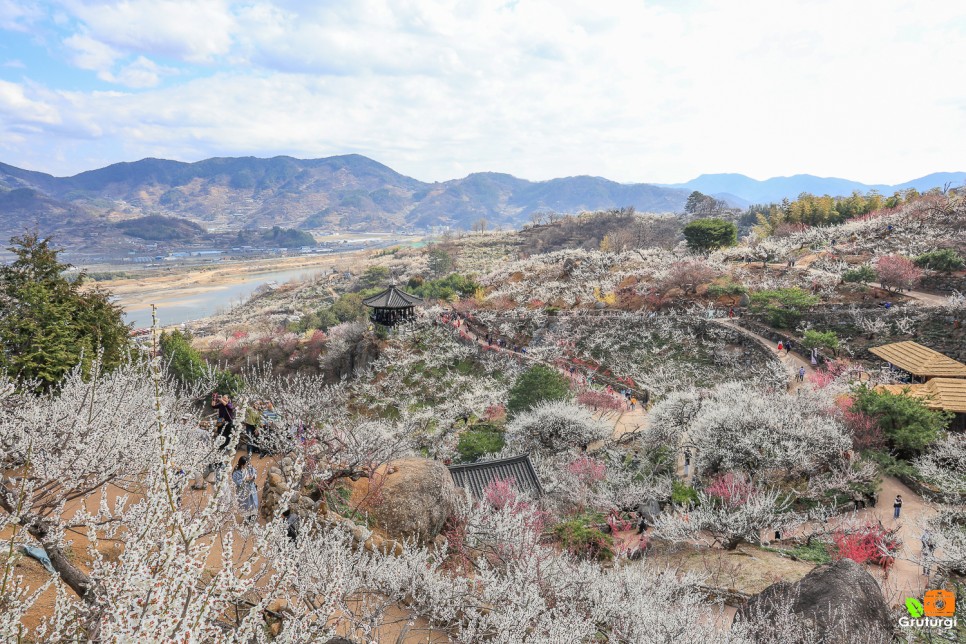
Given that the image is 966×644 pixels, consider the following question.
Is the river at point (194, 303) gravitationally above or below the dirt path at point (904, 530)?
below

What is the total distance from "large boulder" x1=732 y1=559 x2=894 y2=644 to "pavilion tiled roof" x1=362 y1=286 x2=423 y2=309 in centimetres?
2508

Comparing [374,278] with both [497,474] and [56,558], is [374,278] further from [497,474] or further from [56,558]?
[56,558]

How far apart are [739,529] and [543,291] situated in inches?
1092

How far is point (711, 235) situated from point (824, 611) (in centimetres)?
4170

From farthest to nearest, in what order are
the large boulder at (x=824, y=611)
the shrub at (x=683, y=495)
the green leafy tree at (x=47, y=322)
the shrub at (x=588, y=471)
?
the shrub at (x=588, y=471)
the shrub at (x=683, y=495)
the green leafy tree at (x=47, y=322)
the large boulder at (x=824, y=611)

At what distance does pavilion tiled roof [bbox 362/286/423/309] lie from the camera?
30.2m

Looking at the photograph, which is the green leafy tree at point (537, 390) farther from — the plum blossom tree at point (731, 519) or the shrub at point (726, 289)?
the shrub at point (726, 289)

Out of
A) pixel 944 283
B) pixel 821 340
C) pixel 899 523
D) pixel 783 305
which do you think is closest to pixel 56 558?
pixel 899 523

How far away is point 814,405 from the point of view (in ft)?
47.6

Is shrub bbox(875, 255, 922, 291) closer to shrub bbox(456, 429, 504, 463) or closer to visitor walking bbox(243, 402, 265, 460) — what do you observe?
shrub bbox(456, 429, 504, 463)

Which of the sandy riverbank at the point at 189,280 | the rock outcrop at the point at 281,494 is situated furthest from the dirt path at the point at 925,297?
the sandy riverbank at the point at 189,280

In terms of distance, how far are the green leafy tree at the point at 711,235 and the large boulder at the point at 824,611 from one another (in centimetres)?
4047

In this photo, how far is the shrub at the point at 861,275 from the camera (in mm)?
26828

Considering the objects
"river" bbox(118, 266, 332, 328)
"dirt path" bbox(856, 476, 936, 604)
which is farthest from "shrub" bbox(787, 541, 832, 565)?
"river" bbox(118, 266, 332, 328)
